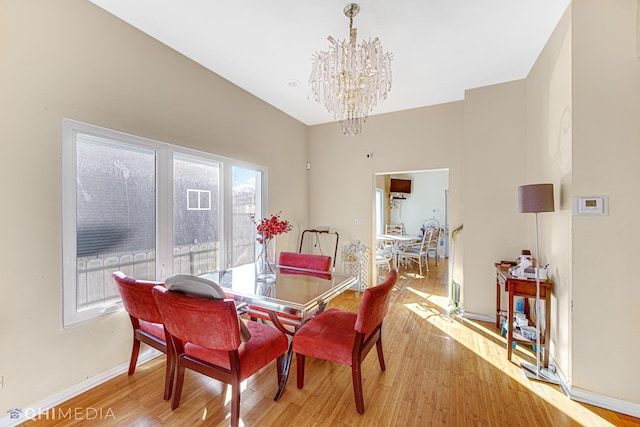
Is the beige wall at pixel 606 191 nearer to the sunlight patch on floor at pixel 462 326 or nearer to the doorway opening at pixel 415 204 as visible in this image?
the sunlight patch on floor at pixel 462 326

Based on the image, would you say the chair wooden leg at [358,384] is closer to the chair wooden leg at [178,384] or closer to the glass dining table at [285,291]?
the glass dining table at [285,291]

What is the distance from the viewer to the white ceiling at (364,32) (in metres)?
2.05

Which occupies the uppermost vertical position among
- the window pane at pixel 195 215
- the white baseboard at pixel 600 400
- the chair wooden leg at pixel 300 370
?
the window pane at pixel 195 215

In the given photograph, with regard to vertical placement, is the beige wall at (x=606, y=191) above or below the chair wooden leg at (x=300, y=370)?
above

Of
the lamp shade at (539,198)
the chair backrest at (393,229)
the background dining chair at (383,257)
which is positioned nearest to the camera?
the lamp shade at (539,198)

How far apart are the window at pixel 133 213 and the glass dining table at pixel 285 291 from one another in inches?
21.8

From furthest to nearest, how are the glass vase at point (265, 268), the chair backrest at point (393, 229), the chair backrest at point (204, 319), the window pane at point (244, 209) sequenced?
the chair backrest at point (393, 229) < the window pane at point (244, 209) < the glass vase at point (265, 268) < the chair backrest at point (204, 319)

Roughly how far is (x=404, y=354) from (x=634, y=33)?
3102 millimetres

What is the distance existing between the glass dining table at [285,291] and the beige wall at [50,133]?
1056 millimetres

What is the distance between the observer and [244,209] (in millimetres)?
3633

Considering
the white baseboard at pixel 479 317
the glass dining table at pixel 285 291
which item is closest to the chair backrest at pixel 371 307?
the glass dining table at pixel 285 291

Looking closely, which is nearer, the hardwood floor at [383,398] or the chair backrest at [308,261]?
the hardwood floor at [383,398]

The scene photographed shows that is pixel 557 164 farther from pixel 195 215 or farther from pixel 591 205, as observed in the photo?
pixel 195 215

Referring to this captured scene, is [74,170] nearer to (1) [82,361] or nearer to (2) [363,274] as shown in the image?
(1) [82,361]
